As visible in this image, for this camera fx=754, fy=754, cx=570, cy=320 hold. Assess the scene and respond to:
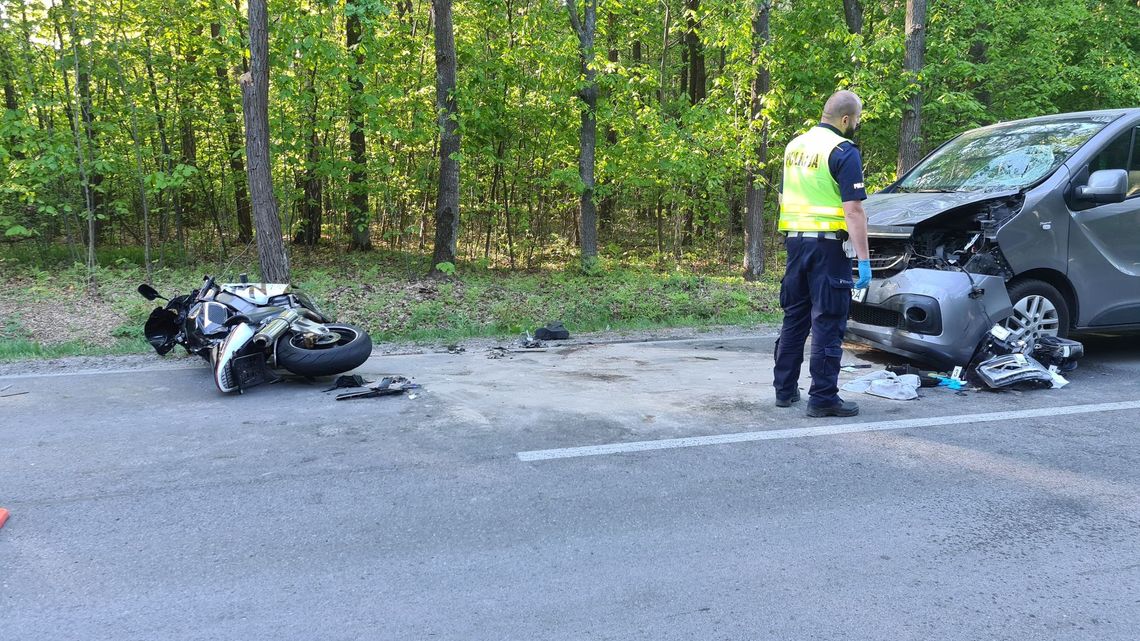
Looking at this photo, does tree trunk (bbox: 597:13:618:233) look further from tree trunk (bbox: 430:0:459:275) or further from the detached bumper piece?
the detached bumper piece

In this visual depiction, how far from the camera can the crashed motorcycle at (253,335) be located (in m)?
5.93

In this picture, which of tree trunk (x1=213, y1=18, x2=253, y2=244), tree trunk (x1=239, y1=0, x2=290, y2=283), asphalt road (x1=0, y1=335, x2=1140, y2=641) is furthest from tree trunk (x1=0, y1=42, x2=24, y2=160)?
asphalt road (x1=0, y1=335, x2=1140, y2=641)

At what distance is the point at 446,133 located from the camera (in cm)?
1323

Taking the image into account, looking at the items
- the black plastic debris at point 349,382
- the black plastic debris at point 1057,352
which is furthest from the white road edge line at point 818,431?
the black plastic debris at point 349,382

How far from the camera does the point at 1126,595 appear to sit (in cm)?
296

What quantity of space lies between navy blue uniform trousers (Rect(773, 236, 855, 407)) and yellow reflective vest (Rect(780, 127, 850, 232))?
11 centimetres

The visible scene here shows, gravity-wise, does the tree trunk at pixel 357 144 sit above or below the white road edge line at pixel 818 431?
above

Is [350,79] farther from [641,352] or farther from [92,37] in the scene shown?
[641,352]

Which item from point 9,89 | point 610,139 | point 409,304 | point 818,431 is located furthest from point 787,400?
point 9,89

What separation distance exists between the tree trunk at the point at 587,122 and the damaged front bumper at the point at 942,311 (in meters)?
9.00

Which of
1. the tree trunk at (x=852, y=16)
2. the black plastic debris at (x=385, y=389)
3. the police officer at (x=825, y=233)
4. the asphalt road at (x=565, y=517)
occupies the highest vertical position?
the tree trunk at (x=852, y=16)

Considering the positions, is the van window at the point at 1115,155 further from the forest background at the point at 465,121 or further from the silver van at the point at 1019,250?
the forest background at the point at 465,121

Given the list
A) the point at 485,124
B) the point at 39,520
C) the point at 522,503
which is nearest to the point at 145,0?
the point at 485,124

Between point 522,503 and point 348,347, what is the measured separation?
297 centimetres
